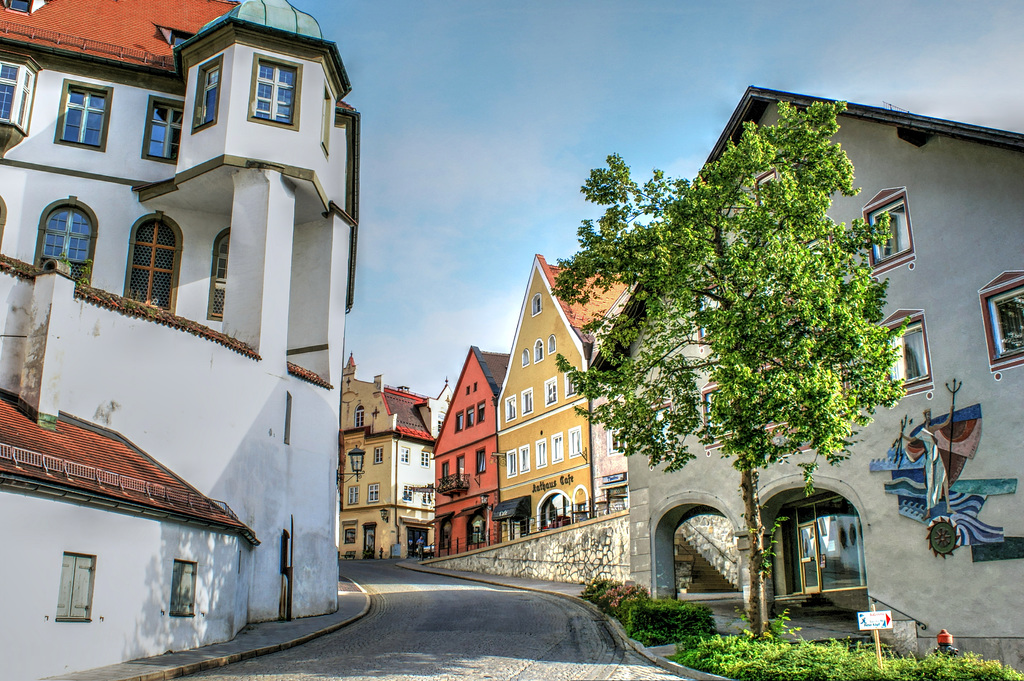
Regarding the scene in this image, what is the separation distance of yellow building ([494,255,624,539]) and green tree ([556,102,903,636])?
21881mm

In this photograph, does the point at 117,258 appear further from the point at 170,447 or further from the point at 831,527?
the point at 831,527

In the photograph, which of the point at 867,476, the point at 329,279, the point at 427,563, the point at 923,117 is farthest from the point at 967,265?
the point at 427,563

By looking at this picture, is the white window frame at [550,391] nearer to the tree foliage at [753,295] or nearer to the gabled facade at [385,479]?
the gabled facade at [385,479]

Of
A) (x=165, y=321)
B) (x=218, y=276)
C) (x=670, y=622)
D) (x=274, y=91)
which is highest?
(x=274, y=91)

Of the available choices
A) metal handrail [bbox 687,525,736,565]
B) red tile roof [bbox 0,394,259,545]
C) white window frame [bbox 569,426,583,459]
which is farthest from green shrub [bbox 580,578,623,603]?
white window frame [bbox 569,426,583,459]

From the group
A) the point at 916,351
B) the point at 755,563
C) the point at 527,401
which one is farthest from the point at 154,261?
the point at 527,401

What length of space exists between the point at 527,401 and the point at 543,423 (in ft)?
7.41

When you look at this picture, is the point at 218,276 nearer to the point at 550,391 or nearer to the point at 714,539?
the point at 714,539

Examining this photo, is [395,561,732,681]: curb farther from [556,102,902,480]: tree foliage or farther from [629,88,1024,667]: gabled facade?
[629,88,1024,667]: gabled facade

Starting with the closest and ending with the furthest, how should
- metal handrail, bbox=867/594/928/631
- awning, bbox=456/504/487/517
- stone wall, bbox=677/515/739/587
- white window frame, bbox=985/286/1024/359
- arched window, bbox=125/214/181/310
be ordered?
1. white window frame, bbox=985/286/1024/359
2. metal handrail, bbox=867/594/928/631
3. arched window, bbox=125/214/181/310
4. stone wall, bbox=677/515/739/587
5. awning, bbox=456/504/487/517

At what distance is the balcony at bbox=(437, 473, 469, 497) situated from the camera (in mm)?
49500

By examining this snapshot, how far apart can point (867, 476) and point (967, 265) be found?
434 cm

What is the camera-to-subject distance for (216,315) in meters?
26.2

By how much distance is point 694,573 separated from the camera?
30.7 metres
